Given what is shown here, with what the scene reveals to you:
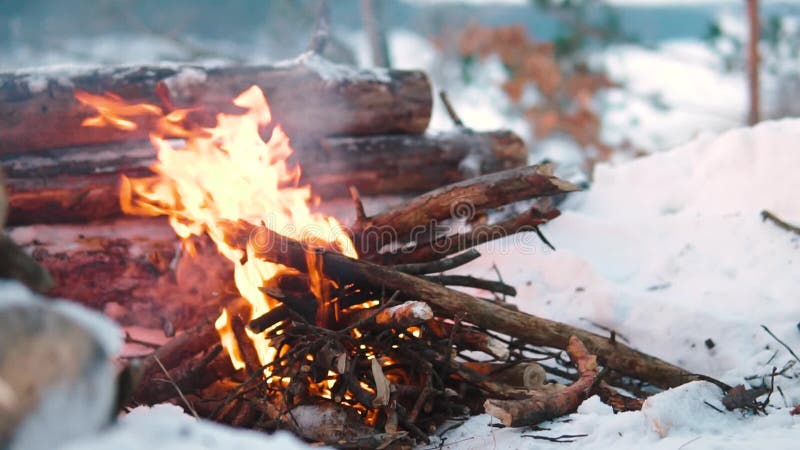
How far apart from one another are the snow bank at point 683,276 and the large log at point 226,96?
1.39 metres

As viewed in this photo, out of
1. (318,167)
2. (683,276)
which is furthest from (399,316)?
(683,276)

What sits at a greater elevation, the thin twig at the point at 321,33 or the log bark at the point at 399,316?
the thin twig at the point at 321,33

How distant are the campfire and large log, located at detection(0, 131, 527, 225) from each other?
396 mm

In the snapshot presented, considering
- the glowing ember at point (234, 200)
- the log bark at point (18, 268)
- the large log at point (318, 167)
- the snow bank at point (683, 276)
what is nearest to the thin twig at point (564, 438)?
the snow bank at point (683, 276)

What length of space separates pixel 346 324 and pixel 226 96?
2168 mm

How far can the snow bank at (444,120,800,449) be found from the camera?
2.75 meters

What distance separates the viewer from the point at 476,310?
11.2 feet

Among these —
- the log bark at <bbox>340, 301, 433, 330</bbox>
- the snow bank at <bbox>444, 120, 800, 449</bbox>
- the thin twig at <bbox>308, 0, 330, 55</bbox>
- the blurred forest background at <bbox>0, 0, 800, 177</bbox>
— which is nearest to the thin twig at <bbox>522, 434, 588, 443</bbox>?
the snow bank at <bbox>444, 120, 800, 449</bbox>

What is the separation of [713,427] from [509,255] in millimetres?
2329

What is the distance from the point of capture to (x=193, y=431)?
144cm

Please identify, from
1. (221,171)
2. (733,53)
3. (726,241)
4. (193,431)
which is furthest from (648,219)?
(733,53)

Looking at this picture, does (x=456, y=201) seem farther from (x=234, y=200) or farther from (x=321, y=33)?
(x=321, y=33)

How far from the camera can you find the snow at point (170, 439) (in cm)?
132

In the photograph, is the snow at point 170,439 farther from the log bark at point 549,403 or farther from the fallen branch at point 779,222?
the fallen branch at point 779,222
